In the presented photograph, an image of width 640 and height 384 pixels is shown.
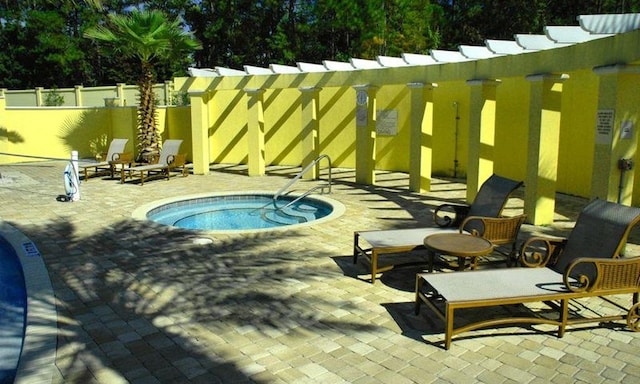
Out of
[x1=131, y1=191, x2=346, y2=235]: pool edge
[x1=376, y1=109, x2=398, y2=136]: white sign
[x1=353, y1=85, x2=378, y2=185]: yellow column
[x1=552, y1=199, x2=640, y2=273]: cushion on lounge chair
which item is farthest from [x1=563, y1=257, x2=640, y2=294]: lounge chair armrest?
[x1=376, y1=109, x2=398, y2=136]: white sign

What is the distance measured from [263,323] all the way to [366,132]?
10085 millimetres

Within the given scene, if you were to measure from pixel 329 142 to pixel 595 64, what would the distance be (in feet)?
38.2

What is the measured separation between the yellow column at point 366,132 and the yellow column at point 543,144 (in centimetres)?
551

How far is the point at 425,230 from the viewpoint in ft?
23.8

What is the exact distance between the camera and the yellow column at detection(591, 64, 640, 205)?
748cm

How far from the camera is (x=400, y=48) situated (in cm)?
3384

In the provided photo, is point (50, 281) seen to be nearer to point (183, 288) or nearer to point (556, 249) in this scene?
point (183, 288)

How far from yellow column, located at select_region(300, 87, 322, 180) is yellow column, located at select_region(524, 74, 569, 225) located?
739 centimetres

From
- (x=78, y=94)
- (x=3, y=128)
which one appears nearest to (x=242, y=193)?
(x=3, y=128)

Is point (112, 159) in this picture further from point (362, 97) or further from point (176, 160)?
point (362, 97)

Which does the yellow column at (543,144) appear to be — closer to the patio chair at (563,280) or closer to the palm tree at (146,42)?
the patio chair at (563,280)

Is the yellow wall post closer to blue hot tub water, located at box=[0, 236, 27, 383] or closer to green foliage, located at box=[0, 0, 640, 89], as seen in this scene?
blue hot tub water, located at box=[0, 236, 27, 383]

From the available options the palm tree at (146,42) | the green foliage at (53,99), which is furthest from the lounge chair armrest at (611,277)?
the green foliage at (53,99)

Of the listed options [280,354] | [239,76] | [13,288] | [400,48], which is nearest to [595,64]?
[280,354]
